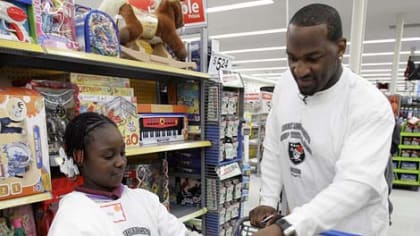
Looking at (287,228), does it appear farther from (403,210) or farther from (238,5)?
(238,5)

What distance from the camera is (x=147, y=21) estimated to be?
2125 millimetres

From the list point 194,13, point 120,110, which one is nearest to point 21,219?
point 120,110

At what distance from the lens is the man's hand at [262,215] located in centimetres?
121

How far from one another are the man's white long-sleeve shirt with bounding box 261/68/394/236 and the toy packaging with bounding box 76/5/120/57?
0.94 meters

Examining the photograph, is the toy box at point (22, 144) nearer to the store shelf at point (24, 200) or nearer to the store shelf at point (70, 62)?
the store shelf at point (24, 200)

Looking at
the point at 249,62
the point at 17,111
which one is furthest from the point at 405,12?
the point at 17,111

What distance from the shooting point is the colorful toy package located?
137 cm

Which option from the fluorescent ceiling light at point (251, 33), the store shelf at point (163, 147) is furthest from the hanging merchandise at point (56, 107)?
the fluorescent ceiling light at point (251, 33)

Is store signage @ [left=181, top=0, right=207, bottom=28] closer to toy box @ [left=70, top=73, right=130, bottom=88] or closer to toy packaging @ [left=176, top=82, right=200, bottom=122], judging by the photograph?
toy packaging @ [left=176, top=82, right=200, bottom=122]

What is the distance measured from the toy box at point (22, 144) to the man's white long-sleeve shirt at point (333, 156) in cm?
100

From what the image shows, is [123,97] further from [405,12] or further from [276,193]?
[405,12]

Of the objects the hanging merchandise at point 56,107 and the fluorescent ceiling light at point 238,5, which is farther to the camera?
the fluorescent ceiling light at point 238,5

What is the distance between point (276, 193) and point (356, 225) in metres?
0.38

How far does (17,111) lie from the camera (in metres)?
1.29
